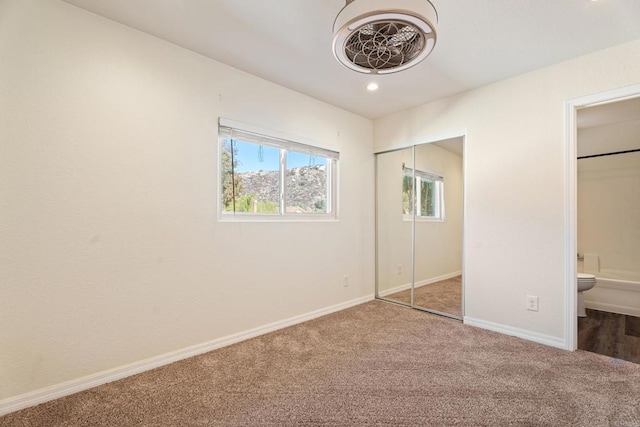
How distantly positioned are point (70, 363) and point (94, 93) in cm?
168

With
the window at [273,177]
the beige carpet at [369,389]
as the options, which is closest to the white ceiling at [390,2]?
the window at [273,177]

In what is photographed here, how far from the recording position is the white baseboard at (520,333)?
2433mm

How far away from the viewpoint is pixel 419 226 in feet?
12.1

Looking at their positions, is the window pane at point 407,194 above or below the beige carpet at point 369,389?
above

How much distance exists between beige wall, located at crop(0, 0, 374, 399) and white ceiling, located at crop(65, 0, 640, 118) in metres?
0.21

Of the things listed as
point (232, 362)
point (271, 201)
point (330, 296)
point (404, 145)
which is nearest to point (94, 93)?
point (271, 201)

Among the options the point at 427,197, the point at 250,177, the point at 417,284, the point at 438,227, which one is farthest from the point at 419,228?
the point at 250,177

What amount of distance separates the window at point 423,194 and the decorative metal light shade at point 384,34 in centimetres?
203

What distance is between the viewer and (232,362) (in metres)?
2.19

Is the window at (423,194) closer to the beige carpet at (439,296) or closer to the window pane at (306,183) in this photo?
the beige carpet at (439,296)

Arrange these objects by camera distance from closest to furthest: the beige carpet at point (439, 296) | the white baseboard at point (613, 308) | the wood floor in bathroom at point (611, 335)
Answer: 1. the wood floor in bathroom at point (611, 335)
2. the white baseboard at point (613, 308)
3. the beige carpet at point (439, 296)

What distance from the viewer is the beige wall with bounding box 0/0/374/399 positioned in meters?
1.67

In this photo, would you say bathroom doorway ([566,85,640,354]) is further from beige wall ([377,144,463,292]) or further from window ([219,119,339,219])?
window ([219,119,339,219])

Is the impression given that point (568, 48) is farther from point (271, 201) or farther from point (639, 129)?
point (271, 201)
